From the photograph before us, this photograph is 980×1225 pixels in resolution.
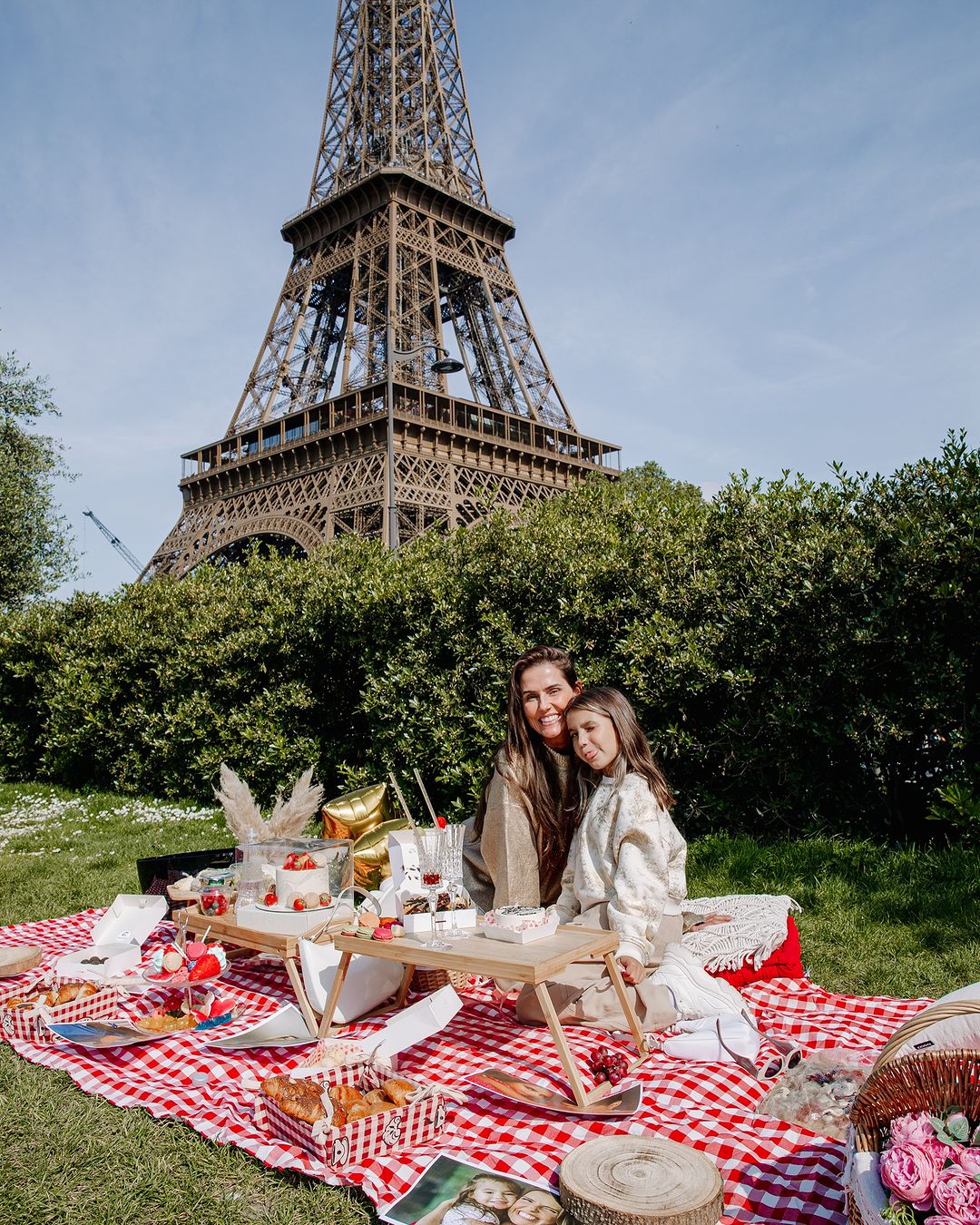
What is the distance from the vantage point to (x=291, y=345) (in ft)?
95.6

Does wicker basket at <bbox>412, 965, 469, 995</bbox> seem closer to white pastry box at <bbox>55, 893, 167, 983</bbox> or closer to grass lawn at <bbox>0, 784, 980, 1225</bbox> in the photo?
white pastry box at <bbox>55, 893, 167, 983</bbox>

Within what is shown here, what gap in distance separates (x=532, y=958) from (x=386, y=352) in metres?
24.0

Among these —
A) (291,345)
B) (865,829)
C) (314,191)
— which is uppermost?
(314,191)

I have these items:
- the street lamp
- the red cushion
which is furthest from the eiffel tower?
the red cushion

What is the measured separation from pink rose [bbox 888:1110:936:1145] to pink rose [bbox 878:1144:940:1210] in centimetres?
2

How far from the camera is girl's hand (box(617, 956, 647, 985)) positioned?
11.2 ft

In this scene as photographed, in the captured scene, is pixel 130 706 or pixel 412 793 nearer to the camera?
pixel 412 793

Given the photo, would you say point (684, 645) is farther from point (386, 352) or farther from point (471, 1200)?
point (386, 352)

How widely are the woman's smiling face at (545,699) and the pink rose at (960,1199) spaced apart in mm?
2671

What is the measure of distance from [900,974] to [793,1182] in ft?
7.17

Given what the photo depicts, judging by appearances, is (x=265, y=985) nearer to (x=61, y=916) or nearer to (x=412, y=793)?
(x=61, y=916)

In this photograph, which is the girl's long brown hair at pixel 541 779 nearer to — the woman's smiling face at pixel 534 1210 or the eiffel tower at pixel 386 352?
the woman's smiling face at pixel 534 1210

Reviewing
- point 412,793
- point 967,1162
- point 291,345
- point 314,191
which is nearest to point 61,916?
point 412,793

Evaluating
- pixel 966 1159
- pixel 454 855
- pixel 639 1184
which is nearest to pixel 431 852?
pixel 454 855
